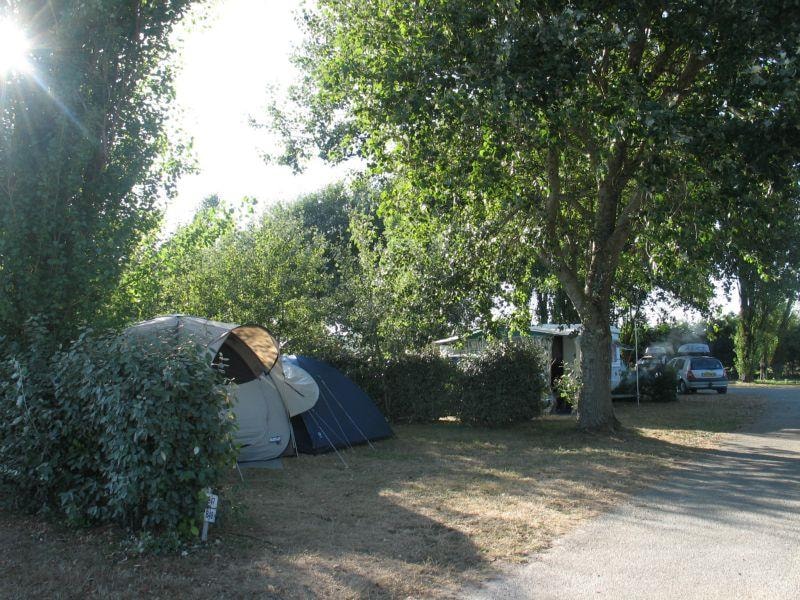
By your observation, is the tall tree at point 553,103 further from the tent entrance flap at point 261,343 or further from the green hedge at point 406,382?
the green hedge at point 406,382

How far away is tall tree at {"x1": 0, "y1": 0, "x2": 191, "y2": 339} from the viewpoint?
7.37m

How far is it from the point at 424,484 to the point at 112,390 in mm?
4626

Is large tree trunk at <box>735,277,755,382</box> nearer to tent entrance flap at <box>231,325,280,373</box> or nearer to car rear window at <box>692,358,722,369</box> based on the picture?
car rear window at <box>692,358,722,369</box>

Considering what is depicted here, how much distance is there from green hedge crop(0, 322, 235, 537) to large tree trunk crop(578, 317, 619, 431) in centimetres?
907

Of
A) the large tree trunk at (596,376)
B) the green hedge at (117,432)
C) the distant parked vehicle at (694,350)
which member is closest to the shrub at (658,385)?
the large tree trunk at (596,376)

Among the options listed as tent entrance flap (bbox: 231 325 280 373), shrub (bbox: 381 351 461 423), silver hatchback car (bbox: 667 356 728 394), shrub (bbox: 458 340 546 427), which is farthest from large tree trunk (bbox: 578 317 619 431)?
silver hatchback car (bbox: 667 356 728 394)

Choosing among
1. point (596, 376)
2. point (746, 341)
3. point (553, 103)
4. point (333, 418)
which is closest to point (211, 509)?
point (333, 418)

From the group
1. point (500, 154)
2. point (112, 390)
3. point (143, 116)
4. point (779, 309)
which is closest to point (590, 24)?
point (500, 154)

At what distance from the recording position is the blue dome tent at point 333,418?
12.1m

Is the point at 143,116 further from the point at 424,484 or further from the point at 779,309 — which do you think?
the point at 779,309

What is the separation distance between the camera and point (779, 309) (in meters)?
43.4

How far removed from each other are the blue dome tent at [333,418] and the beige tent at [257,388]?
1.62 ft

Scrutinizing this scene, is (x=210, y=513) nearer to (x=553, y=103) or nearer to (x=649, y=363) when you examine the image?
(x=553, y=103)

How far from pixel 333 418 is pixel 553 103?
21.4 feet
